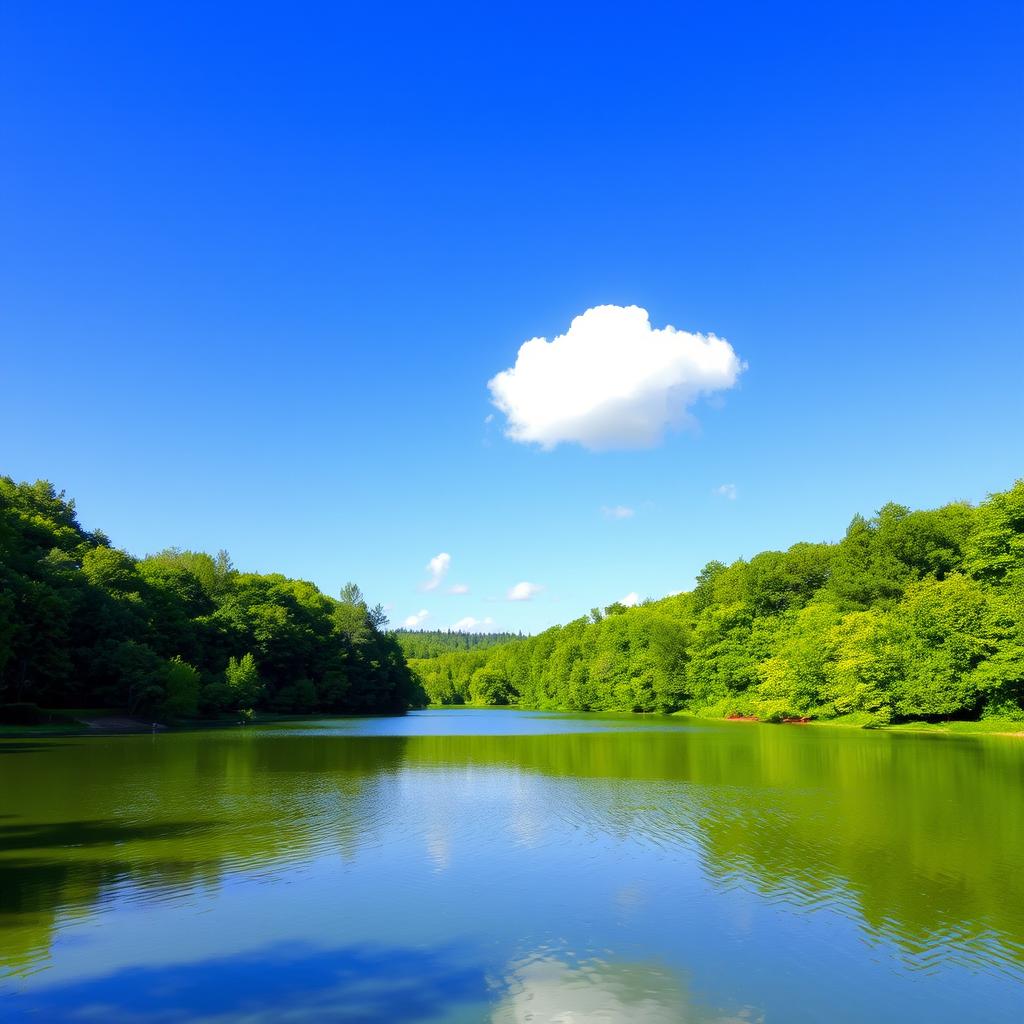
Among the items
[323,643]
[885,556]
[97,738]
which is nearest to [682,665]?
[885,556]

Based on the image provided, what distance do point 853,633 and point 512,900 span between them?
55.9 m

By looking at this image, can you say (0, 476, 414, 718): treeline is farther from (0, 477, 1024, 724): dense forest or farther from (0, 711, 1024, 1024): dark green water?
(0, 711, 1024, 1024): dark green water

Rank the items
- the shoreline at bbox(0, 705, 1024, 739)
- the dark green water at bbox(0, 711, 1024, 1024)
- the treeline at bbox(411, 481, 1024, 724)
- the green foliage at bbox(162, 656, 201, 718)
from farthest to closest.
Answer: the green foliage at bbox(162, 656, 201, 718) < the treeline at bbox(411, 481, 1024, 724) < the shoreline at bbox(0, 705, 1024, 739) < the dark green water at bbox(0, 711, 1024, 1024)

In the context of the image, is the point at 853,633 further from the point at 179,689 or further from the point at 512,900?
the point at 512,900

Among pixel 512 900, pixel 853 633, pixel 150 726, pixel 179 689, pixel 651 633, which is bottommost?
pixel 150 726

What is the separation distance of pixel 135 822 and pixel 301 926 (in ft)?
33.0

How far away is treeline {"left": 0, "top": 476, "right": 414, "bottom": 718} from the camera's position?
58094 mm

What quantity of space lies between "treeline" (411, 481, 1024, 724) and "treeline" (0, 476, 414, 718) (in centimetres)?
3582

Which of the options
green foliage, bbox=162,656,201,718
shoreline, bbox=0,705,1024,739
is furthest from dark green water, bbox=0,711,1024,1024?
green foliage, bbox=162,656,201,718

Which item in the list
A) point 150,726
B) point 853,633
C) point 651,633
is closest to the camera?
point 150,726

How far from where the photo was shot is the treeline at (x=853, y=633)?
2136 inches

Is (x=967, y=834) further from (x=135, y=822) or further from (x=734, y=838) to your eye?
(x=135, y=822)

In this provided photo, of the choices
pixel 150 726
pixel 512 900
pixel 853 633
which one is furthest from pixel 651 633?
pixel 512 900

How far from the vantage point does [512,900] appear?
A: 13.6 metres
